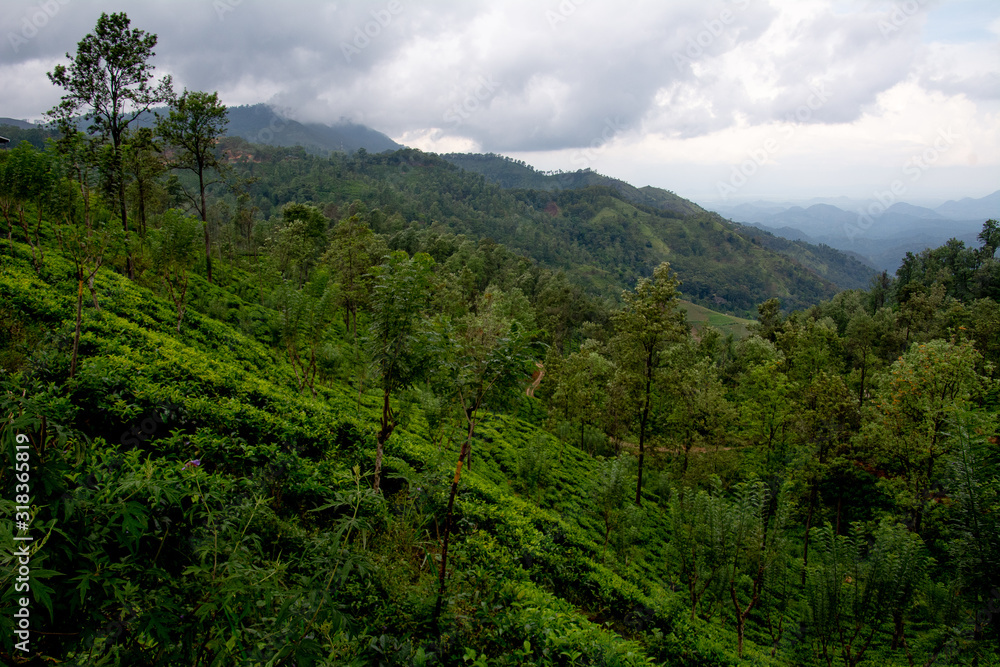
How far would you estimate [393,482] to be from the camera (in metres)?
9.19

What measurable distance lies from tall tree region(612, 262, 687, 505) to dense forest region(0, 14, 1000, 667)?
13 cm

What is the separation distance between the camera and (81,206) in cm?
1812

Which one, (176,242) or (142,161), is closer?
(176,242)

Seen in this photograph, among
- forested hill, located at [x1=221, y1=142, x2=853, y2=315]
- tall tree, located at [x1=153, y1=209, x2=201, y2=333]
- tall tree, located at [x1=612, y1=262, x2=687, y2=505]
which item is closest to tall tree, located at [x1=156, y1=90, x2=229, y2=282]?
tall tree, located at [x1=153, y1=209, x2=201, y2=333]

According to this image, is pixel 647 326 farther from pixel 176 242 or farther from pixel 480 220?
pixel 480 220

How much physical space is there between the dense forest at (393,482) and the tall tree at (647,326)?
128 mm

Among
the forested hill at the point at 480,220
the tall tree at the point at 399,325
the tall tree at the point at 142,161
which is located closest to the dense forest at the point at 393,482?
the tall tree at the point at 399,325

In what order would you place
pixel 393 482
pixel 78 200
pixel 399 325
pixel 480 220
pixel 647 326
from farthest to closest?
pixel 480 220
pixel 78 200
pixel 647 326
pixel 393 482
pixel 399 325

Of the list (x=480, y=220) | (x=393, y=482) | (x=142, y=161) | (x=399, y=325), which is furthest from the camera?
(x=480, y=220)

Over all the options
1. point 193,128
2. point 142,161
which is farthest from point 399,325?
point 193,128

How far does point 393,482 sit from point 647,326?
43.2 feet

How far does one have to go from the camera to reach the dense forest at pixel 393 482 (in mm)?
3057

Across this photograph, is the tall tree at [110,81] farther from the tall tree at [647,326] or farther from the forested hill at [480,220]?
the forested hill at [480,220]

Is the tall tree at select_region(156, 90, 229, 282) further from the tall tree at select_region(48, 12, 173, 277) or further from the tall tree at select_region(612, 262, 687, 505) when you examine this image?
the tall tree at select_region(612, 262, 687, 505)
